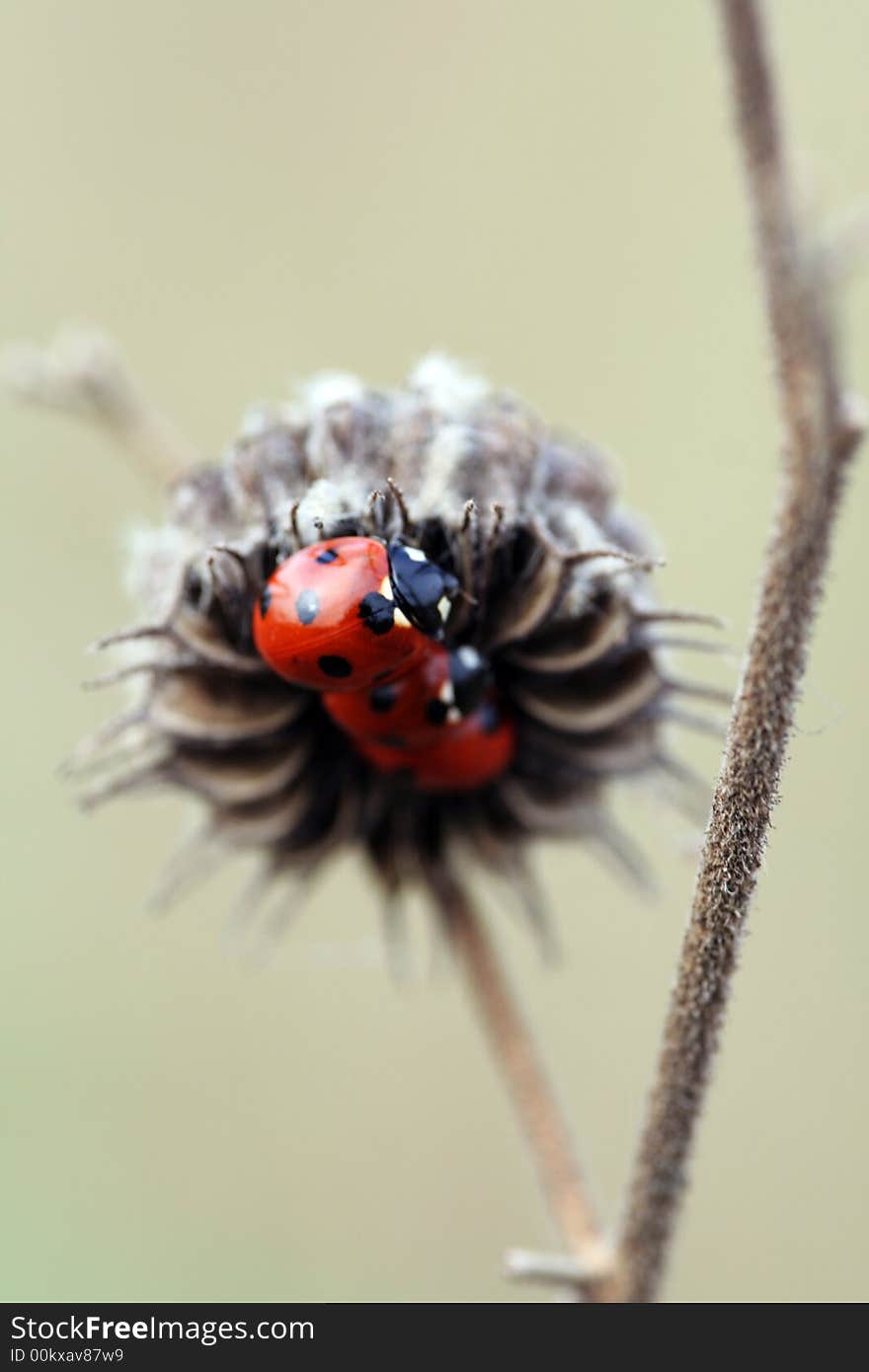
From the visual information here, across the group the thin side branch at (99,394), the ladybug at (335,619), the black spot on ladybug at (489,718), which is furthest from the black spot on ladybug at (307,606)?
the thin side branch at (99,394)

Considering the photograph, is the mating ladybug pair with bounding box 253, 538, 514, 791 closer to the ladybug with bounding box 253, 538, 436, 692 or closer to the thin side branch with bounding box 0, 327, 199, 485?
the ladybug with bounding box 253, 538, 436, 692

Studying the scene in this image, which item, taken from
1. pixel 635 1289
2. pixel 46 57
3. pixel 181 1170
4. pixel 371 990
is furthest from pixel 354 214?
pixel 635 1289

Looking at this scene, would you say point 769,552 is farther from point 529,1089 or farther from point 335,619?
point 529,1089

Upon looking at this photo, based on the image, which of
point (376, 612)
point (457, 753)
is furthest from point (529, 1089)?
point (376, 612)

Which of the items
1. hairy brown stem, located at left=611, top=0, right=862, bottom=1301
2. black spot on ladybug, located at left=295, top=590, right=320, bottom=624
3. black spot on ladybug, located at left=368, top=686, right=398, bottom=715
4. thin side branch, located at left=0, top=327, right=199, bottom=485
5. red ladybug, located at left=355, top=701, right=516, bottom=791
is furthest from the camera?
thin side branch, located at left=0, top=327, right=199, bottom=485

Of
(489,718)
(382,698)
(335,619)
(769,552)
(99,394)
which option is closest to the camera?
(769,552)

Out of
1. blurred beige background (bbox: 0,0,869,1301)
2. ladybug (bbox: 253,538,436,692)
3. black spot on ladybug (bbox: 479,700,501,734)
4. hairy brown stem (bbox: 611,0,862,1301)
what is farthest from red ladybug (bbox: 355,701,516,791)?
blurred beige background (bbox: 0,0,869,1301)

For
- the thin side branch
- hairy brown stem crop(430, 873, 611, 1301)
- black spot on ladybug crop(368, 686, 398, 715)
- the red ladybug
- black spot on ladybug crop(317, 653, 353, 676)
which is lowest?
hairy brown stem crop(430, 873, 611, 1301)

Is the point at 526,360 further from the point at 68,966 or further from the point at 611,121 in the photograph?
the point at 68,966
